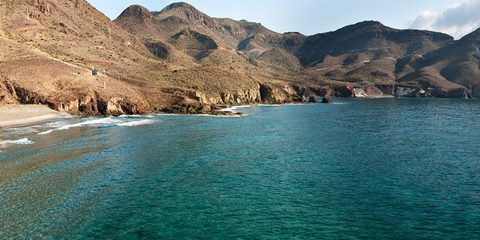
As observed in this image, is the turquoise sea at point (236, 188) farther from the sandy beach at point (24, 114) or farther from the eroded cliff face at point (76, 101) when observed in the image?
the eroded cliff face at point (76, 101)

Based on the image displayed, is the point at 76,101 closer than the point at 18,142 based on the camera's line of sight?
No

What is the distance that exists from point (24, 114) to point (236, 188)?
5417 centimetres

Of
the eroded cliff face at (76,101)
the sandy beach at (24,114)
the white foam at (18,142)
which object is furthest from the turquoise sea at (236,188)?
the eroded cliff face at (76,101)

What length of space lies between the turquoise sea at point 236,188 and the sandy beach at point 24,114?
14.3 meters

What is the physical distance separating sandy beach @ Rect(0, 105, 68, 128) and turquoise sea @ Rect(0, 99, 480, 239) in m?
14.3

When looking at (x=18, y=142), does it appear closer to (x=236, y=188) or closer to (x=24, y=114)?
(x=24, y=114)

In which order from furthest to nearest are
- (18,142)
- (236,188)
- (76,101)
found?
(76,101), (18,142), (236,188)

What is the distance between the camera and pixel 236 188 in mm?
22672

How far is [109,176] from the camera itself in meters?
25.1

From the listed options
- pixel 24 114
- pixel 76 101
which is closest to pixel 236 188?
pixel 24 114

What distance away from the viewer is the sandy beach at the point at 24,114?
5299 cm

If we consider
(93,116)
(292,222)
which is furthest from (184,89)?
(292,222)

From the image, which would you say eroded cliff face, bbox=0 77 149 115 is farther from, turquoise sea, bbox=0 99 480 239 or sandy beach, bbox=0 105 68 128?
turquoise sea, bbox=0 99 480 239

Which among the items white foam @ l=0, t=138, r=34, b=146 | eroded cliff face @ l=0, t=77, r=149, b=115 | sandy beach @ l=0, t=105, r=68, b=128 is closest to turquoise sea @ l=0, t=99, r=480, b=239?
white foam @ l=0, t=138, r=34, b=146
